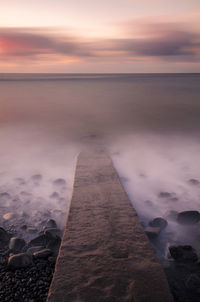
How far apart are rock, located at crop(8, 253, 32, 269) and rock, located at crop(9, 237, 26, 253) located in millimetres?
367

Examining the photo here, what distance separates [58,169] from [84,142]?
2.96 m

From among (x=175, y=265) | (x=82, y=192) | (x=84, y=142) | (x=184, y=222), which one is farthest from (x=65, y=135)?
(x=175, y=265)

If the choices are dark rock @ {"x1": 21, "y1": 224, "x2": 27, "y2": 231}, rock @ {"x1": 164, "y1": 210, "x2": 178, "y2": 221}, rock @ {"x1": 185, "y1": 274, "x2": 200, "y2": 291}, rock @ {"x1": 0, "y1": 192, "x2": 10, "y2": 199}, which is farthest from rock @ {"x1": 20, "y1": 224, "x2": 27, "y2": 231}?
rock @ {"x1": 185, "y1": 274, "x2": 200, "y2": 291}

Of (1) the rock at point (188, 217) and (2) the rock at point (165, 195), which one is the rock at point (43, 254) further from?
(2) the rock at point (165, 195)

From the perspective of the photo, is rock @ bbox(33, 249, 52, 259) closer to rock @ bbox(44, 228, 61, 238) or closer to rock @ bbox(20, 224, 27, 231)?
rock @ bbox(44, 228, 61, 238)

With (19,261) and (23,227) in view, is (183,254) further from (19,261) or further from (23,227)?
Answer: (23,227)

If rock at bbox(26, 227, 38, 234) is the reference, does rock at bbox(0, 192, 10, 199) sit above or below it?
above

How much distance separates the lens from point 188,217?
440 centimetres

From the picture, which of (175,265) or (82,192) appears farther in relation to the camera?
(82,192)

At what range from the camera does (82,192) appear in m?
4.93

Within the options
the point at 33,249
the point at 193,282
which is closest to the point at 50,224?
the point at 33,249

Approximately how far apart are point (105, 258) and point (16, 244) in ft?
4.87

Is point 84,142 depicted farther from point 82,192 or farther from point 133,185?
point 82,192

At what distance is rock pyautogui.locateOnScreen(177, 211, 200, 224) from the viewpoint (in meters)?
4.37
